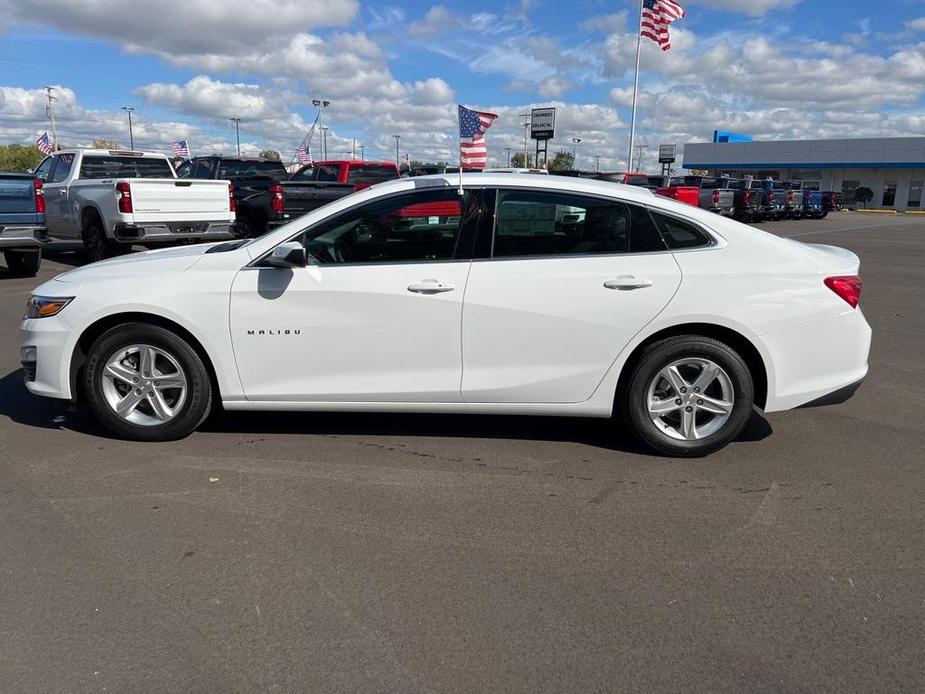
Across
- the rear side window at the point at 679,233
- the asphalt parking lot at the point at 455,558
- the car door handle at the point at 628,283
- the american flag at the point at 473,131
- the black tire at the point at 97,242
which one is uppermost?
the american flag at the point at 473,131

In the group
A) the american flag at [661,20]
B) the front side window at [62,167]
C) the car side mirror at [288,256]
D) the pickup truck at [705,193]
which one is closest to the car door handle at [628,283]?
the car side mirror at [288,256]

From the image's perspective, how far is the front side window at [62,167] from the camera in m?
13.6

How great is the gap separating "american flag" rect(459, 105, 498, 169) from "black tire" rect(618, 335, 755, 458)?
1479 cm

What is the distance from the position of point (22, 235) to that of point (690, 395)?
1020 cm

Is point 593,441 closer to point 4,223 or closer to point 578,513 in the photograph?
point 578,513

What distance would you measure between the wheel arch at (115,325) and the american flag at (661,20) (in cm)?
2670

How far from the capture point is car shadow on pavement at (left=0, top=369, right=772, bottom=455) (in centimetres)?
493

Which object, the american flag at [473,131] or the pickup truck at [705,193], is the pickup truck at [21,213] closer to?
the american flag at [473,131]

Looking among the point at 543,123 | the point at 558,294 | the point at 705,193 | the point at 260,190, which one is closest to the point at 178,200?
the point at 260,190

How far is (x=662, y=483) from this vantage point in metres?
4.21

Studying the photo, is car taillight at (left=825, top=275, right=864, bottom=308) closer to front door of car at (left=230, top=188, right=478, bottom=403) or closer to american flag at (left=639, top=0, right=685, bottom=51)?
front door of car at (left=230, top=188, right=478, bottom=403)

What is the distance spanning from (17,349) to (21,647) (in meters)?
5.18

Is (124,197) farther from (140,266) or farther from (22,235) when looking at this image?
(140,266)

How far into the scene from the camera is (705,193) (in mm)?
27578
